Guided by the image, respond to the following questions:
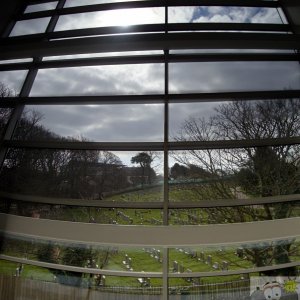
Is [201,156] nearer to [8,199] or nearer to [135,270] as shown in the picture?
[135,270]

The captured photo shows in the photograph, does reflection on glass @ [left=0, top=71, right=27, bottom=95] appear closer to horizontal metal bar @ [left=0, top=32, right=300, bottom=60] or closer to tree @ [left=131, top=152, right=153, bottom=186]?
horizontal metal bar @ [left=0, top=32, right=300, bottom=60]

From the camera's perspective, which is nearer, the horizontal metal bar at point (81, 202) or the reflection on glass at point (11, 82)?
the horizontal metal bar at point (81, 202)

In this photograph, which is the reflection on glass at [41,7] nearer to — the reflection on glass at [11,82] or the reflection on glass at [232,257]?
the reflection on glass at [11,82]

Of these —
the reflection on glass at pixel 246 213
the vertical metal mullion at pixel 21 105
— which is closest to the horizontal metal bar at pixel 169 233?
the reflection on glass at pixel 246 213

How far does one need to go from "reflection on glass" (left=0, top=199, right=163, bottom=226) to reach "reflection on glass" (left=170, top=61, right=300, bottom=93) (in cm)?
288

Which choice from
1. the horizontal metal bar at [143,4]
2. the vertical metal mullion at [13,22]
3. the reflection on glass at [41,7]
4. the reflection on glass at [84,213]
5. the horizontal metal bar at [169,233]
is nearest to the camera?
the horizontal metal bar at [169,233]

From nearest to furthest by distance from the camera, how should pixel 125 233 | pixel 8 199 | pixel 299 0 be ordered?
pixel 125 233 < pixel 299 0 < pixel 8 199

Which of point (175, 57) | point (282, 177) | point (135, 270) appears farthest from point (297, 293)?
point (175, 57)

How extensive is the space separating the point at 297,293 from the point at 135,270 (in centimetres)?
396

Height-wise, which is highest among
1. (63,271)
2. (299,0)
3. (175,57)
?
(299,0)

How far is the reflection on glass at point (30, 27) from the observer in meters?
6.39

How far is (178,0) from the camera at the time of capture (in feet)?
20.0

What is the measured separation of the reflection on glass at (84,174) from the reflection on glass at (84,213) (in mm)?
255

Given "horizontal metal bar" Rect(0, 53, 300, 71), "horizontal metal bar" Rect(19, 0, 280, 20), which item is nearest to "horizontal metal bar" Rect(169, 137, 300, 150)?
"horizontal metal bar" Rect(0, 53, 300, 71)
